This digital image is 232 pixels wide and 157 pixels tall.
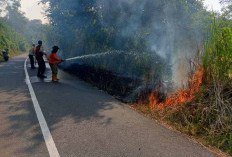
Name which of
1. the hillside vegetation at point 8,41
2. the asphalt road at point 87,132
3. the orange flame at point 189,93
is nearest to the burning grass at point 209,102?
the orange flame at point 189,93

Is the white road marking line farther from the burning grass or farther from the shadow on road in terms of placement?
the burning grass

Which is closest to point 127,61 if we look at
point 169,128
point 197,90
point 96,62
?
point 96,62

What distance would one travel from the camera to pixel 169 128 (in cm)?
439

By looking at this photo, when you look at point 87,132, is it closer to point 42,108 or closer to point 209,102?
point 42,108

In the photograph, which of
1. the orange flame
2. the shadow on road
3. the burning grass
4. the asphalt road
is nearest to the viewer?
the asphalt road

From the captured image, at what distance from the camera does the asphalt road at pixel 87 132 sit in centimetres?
326

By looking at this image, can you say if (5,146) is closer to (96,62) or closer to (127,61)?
(127,61)

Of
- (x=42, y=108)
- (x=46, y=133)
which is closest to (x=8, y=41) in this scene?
(x=42, y=108)

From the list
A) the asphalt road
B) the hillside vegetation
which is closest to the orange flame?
the asphalt road

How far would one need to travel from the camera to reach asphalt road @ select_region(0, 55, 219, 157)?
326 cm

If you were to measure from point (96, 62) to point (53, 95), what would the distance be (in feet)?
16.6

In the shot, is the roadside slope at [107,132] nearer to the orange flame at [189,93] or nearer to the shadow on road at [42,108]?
the shadow on road at [42,108]

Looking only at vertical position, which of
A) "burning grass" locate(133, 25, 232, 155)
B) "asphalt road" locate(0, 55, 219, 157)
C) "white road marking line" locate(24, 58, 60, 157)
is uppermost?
"burning grass" locate(133, 25, 232, 155)

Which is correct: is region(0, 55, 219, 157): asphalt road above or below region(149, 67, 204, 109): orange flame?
below
